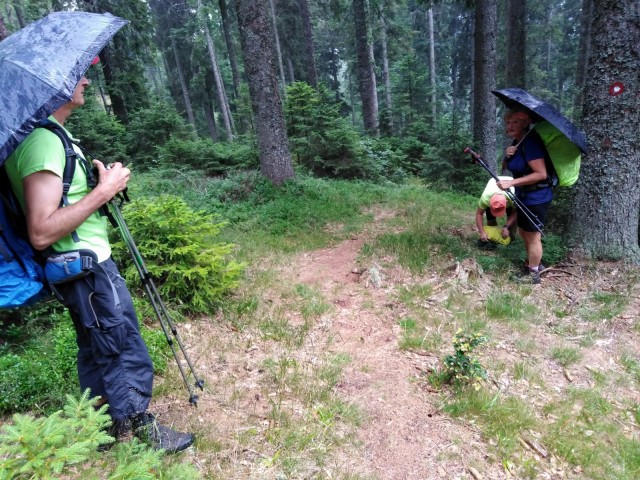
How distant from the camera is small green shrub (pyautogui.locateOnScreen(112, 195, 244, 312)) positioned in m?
4.13

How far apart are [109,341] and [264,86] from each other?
7197 mm

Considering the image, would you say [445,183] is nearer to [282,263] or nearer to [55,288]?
[282,263]

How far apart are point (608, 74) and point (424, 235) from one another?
322 cm

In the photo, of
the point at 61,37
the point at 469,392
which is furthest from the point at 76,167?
the point at 469,392

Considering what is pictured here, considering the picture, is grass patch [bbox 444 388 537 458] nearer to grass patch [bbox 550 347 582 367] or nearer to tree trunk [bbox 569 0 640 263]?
grass patch [bbox 550 347 582 367]

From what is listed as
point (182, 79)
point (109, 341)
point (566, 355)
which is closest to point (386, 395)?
point (566, 355)

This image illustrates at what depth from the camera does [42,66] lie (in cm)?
180

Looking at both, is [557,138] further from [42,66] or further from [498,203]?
[42,66]

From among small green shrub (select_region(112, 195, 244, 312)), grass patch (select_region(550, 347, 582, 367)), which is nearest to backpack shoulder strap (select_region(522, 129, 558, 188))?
grass patch (select_region(550, 347, 582, 367))

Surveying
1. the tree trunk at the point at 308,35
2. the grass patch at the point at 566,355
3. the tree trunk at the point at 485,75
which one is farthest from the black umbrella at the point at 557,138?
the tree trunk at the point at 308,35

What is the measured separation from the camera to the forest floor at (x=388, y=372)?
8.79ft

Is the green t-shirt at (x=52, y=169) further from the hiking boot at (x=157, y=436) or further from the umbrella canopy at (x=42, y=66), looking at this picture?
the hiking boot at (x=157, y=436)

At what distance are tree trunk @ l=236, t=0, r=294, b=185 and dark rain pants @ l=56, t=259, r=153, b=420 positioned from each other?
6.70 m

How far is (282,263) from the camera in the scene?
5.91 meters
